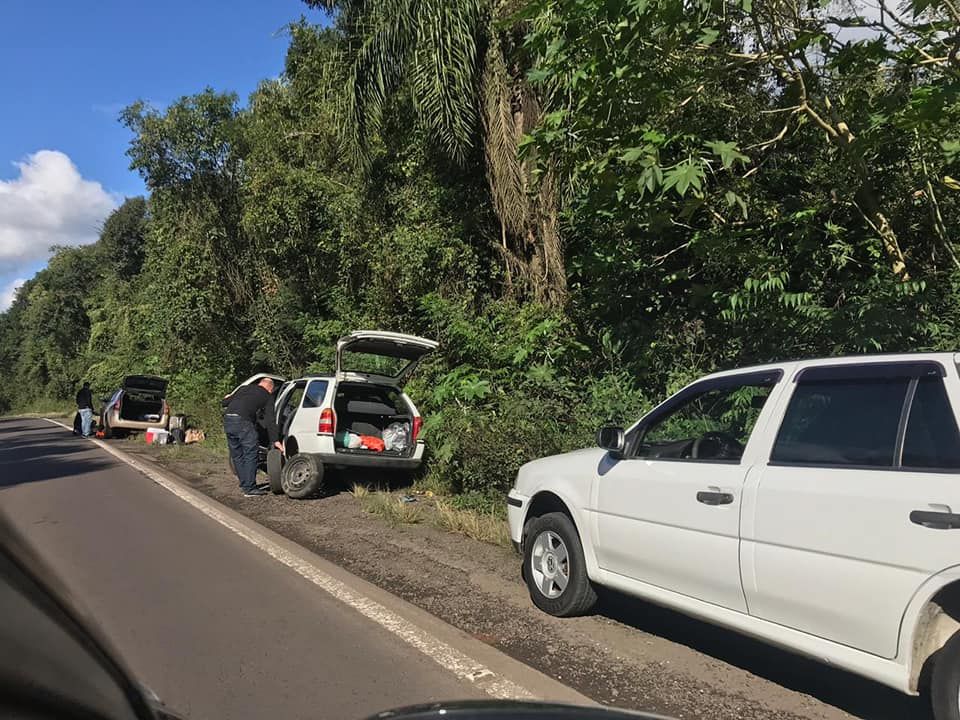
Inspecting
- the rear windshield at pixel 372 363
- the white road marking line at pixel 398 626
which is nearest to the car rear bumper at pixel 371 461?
the white road marking line at pixel 398 626

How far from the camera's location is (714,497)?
414cm

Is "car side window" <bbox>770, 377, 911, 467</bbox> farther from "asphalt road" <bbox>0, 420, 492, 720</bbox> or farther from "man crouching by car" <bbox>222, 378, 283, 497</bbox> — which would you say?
"man crouching by car" <bbox>222, 378, 283, 497</bbox>

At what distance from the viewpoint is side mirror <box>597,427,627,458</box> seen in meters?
4.88

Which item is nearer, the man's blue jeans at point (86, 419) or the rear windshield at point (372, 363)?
the rear windshield at point (372, 363)

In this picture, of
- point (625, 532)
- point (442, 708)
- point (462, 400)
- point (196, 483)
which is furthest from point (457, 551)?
point (196, 483)

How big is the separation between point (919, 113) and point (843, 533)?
12.5ft

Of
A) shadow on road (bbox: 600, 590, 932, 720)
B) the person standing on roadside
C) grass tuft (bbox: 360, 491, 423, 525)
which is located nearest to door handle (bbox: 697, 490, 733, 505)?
shadow on road (bbox: 600, 590, 932, 720)

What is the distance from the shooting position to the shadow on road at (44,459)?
1350 cm

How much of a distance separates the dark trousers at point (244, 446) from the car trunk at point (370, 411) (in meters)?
1.32

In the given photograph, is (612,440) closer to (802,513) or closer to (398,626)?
(802,513)

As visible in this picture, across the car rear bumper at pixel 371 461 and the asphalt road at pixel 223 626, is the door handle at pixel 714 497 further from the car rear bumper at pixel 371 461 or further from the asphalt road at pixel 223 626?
the car rear bumper at pixel 371 461

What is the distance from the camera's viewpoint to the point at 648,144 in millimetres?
6598

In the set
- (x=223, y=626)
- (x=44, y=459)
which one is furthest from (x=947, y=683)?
(x=44, y=459)

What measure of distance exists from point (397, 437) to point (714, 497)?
7104 mm
